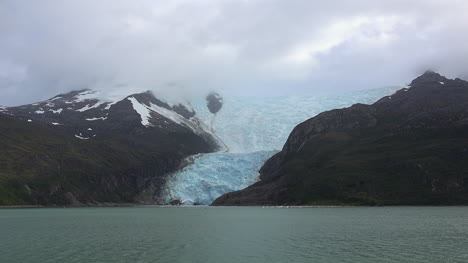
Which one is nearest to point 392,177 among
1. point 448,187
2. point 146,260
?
point 448,187

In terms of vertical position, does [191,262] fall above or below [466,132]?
below

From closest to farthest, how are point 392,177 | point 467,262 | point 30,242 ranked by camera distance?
point 467,262
point 30,242
point 392,177

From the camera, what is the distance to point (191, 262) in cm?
4494

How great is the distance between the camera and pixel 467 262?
41906 mm

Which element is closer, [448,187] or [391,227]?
[391,227]

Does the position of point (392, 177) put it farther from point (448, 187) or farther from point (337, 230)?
point (337, 230)

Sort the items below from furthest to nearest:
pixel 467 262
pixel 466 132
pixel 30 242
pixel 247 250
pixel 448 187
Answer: pixel 466 132, pixel 448 187, pixel 30 242, pixel 247 250, pixel 467 262

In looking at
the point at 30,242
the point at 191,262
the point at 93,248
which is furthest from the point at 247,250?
the point at 30,242

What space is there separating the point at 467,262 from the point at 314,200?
13753cm

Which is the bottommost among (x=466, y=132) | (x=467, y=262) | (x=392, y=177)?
(x=467, y=262)

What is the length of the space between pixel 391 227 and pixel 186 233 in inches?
1348

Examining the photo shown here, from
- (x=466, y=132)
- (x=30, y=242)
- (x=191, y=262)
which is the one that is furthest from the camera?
(x=466, y=132)

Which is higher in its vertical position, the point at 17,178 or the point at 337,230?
the point at 17,178

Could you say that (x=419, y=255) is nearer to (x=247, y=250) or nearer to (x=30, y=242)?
(x=247, y=250)
